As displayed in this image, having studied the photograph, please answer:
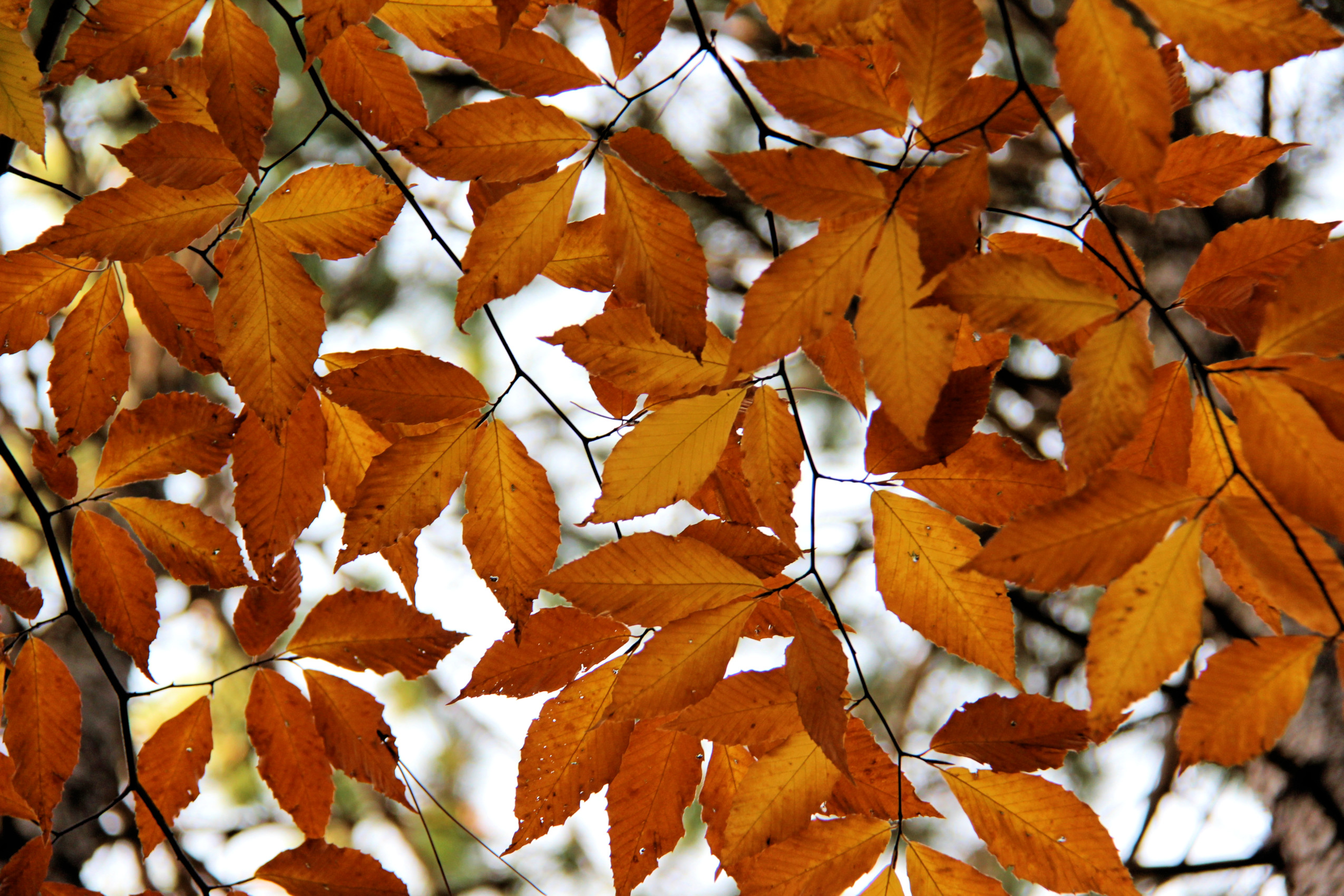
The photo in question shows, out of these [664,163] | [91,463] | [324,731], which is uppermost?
[91,463]

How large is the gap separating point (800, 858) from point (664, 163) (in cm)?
40

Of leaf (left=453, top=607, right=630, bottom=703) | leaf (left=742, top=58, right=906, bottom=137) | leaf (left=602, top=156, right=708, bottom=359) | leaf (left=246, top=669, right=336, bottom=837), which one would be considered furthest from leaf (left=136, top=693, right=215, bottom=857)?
leaf (left=742, top=58, right=906, bottom=137)

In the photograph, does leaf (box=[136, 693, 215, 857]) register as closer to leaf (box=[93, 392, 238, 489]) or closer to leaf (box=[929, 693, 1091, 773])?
leaf (box=[93, 392, 238, 489])

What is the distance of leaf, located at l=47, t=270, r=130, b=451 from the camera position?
0.58m

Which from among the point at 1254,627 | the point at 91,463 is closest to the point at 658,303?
the point at 1254,627

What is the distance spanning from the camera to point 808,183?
0.38 meters

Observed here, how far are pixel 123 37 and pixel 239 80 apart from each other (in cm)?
8

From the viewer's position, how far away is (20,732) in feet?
1.92

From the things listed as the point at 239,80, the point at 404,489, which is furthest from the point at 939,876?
the point at 239,80

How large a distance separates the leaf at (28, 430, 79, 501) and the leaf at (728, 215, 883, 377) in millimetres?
539

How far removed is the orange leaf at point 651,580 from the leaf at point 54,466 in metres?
0.43

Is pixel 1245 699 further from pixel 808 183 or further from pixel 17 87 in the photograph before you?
pixel 17 87

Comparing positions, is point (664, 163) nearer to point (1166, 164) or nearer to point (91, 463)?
point (1166, 164)

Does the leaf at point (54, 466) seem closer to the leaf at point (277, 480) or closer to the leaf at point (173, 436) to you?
the leaf at point (173, 436)
